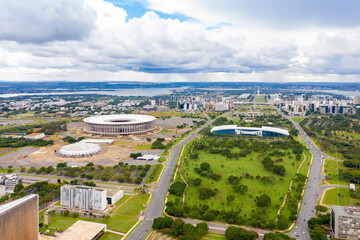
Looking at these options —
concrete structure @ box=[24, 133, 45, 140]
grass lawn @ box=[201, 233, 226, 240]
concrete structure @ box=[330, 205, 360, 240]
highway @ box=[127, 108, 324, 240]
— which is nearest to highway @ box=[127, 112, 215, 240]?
highway @ box=[127, 108, 324, 240]

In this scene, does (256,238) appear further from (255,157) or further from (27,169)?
(27,169)

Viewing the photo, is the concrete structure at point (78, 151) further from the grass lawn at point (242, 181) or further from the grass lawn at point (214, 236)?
the grass lawn at point (214, 236)

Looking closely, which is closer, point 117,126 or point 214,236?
point 214,236

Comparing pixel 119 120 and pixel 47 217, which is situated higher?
pixel 119 120

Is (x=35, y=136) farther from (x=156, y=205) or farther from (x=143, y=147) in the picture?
(x=156, y=205)

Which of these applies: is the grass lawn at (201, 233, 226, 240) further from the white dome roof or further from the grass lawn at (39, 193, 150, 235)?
the white dome roof

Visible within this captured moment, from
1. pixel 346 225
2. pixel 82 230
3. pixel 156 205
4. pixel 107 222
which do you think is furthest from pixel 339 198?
pixel 82 230

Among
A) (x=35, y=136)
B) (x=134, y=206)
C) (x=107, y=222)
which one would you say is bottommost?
(x=107, y=222)
